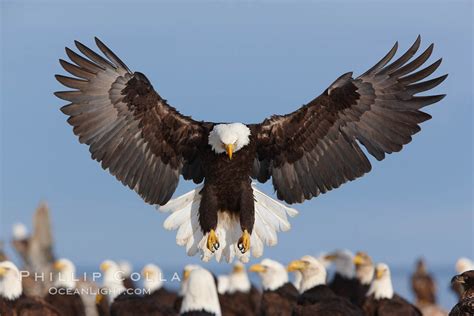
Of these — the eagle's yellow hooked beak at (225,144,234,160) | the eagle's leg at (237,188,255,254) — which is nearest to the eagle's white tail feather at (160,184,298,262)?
the eagle's leg at (237,188,255,254)

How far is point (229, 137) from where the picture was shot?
845 centimetres

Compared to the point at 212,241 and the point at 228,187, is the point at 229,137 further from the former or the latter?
the point at 212,241

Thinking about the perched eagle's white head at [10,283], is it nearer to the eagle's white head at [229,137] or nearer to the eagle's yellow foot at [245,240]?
the eagle's yellow foot at [245,240]

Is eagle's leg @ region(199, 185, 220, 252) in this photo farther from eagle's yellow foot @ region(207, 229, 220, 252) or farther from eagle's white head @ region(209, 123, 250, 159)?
eagle's white head @ region(209, 123, 250, 159)

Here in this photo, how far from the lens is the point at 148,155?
8.95 m

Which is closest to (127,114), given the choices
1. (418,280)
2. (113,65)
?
(113,65)

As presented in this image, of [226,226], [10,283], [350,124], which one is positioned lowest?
[226,226]

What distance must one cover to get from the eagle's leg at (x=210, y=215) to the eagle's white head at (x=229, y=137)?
A: 1.14 feet

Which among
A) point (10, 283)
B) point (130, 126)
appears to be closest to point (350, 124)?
point (130, 126)

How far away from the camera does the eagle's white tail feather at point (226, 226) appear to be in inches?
351

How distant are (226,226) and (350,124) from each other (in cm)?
112

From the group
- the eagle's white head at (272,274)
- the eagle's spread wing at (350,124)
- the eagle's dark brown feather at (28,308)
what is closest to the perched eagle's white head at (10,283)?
the eagle's dark brown feather at (28,308)

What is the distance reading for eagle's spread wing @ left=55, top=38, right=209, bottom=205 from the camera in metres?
8.62

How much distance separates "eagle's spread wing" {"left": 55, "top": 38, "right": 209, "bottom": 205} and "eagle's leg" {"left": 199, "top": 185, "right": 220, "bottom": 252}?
282mm
